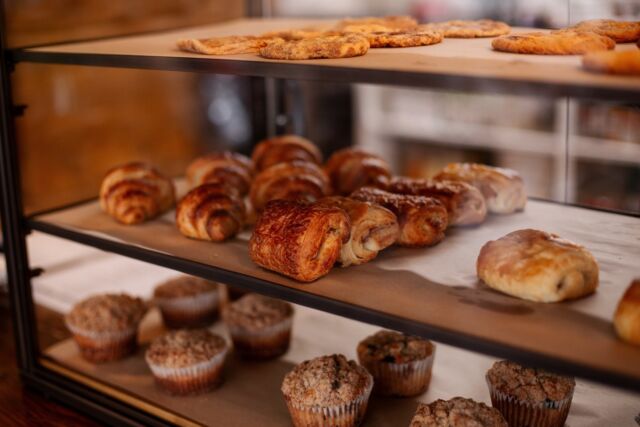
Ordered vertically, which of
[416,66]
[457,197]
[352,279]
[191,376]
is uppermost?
[416,66]

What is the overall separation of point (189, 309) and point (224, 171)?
54 cm

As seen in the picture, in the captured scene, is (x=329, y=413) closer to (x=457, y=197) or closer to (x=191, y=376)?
(x=191, y=376)

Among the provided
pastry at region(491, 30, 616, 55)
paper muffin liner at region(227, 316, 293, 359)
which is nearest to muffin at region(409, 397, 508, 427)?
paper muffin liner at region(227, 316, 293, 359)

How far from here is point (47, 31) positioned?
408 cm

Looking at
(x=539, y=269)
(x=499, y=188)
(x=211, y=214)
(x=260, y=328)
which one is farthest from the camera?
(x=260, y=328)

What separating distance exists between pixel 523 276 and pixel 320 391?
0.65m

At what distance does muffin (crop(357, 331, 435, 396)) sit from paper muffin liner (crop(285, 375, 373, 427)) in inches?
7.4

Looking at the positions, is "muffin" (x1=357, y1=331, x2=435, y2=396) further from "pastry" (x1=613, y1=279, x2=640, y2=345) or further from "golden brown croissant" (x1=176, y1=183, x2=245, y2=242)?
"pastry" (x1=613, y1=279, x2=640, y2=345)

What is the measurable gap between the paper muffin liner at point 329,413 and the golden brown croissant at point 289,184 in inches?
25.9

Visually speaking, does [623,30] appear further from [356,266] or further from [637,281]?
[356,266]

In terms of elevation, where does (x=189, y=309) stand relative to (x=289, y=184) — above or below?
below

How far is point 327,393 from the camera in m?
2.02

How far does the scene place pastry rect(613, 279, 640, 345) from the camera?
1443 mm

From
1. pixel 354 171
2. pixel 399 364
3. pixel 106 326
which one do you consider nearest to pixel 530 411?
pixel 399 364
